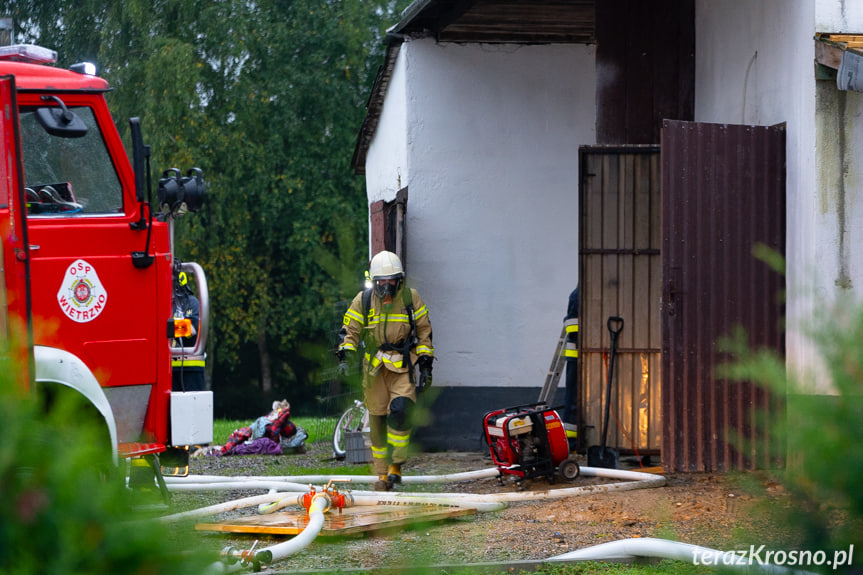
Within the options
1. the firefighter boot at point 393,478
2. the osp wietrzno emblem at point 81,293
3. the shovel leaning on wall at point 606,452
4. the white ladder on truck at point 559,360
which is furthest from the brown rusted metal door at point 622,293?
the osp wietrzno emblem at point 81,293

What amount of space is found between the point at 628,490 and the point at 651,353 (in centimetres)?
203

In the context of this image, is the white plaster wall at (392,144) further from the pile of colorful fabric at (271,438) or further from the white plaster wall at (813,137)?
the white plaster wall at (813,137)

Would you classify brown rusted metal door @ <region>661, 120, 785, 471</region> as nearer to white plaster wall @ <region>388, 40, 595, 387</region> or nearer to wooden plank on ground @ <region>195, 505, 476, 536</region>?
wooden plank on ground @ <region>195, 505, 476, 536</region>

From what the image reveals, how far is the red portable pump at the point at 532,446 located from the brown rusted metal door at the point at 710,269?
869mm

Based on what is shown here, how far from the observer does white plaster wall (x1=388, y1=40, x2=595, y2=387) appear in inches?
422

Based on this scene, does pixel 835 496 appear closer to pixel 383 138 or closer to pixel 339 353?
pixel 339 353

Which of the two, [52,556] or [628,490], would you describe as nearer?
[52,556]

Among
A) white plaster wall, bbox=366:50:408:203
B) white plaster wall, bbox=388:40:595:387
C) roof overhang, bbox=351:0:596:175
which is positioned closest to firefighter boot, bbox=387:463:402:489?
white plaster wall, bbox=388:40:595:387

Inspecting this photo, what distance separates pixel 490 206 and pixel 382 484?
357cm

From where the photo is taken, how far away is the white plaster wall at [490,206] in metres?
10.7

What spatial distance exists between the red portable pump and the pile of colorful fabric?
417 cm

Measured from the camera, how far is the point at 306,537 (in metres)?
5.54

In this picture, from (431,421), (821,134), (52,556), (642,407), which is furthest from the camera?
(431,421)

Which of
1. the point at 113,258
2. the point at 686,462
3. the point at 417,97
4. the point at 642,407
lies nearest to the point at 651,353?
the point at 642,407
